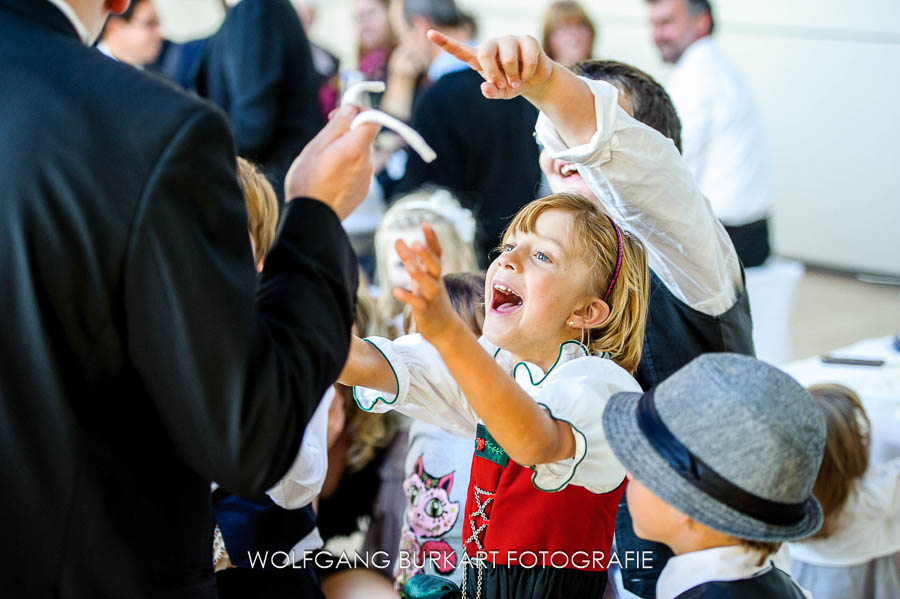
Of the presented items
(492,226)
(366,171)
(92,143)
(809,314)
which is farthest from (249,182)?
(809,314)

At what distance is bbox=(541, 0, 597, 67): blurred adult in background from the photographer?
4340 millimetres

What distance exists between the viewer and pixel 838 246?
20.1 ft

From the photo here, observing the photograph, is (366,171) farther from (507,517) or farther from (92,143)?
(507,517)

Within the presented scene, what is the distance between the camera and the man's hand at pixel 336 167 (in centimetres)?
94

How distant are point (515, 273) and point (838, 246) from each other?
17.9 feet

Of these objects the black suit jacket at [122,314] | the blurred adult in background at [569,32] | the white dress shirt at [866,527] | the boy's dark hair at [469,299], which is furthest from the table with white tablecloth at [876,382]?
the blurred adult in background at [569,32]

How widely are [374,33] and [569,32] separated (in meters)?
1.31

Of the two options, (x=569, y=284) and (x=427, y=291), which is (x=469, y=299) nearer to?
(x=569, y=284)

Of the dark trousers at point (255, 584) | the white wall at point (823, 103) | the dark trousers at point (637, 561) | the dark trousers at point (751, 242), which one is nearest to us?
the dark trousers at point (637, 561)

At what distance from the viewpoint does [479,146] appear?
3.32m

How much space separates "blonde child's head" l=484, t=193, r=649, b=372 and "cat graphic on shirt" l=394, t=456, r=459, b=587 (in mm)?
464

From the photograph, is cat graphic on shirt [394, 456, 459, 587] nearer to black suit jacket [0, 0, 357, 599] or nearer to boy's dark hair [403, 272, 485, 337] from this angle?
boy's dark hair [403, 272, 485, 337]

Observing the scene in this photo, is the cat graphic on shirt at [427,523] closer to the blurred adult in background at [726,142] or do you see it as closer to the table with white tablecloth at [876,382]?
the table with white tablecloth at [876,382]

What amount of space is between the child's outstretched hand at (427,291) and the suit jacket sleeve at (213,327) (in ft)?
0.32
